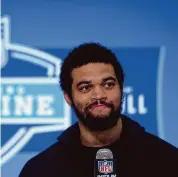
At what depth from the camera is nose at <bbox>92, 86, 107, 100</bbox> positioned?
1.01 meters

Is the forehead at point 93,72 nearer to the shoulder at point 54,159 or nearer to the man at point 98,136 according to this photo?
the man at point 98,136

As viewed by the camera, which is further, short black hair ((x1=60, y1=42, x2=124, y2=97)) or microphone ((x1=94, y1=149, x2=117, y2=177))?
short black hair ((x1=60, y1=42, x2=124, y2=97))

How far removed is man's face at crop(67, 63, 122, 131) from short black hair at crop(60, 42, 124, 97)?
0.02 m

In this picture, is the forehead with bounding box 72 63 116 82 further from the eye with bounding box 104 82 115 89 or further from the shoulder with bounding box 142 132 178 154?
the shoulder with bounding box 142 132 178 154

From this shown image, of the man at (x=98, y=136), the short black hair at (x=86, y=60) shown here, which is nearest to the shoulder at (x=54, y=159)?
the man at (x=98, y=136)

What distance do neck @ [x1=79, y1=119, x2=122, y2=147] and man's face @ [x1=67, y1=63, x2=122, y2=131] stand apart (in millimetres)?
21

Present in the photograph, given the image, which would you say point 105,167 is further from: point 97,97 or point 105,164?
point 97,97

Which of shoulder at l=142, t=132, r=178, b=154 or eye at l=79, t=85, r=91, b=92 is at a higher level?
eye at l=79, t=85, r=91, b=92

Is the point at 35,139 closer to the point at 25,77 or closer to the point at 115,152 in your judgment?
the point at 25,77

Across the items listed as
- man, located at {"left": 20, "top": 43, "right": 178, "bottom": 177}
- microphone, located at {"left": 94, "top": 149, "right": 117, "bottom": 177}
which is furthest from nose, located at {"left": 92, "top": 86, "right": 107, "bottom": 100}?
microphone, located at {"left": 94, "top": 149, "right": 117, "bottom": 177}

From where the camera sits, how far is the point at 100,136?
1066 mm

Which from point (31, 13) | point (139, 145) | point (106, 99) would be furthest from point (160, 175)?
point (31, 13)

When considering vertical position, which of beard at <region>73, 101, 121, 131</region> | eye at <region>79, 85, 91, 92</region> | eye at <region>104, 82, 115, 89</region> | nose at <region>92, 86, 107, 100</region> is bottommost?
beard at <region>73, 101, 121, 131</region>

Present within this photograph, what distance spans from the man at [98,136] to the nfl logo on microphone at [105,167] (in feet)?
0.07
